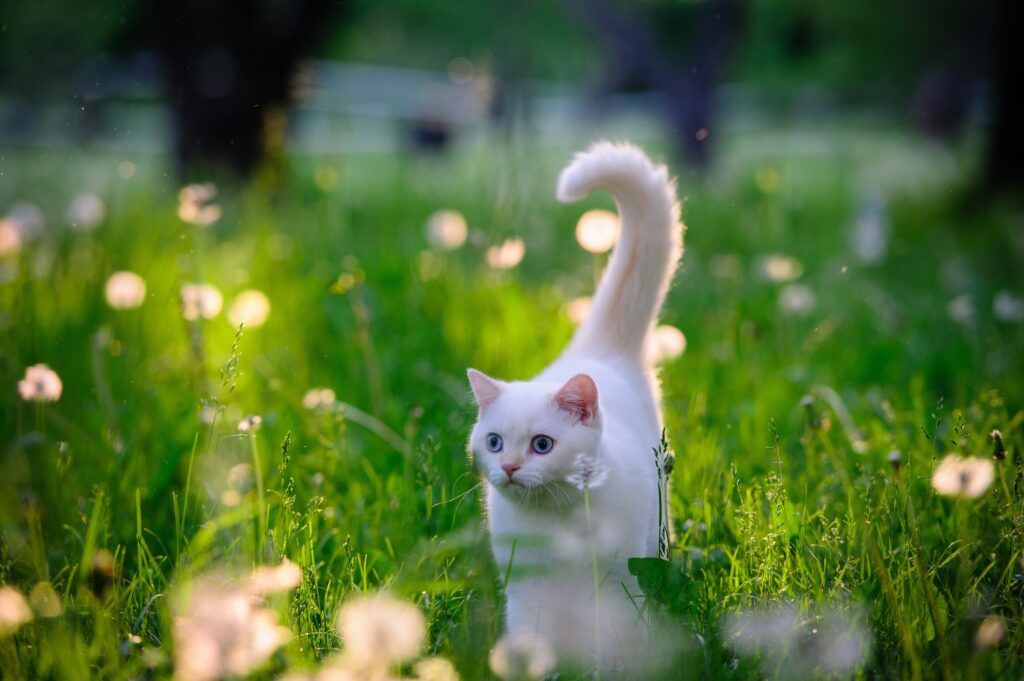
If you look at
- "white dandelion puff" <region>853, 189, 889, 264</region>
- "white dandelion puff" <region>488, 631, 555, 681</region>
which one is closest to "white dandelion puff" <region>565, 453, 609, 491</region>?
"white dandelion puff" <region>488, 631, 555, 681</region>

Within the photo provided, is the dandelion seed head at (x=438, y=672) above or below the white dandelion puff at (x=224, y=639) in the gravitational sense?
below

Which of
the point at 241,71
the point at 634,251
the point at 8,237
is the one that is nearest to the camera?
the point at 634,251

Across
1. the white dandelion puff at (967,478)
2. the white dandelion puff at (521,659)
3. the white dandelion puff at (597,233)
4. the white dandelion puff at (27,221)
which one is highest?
the white dandelion puff at (597,233)

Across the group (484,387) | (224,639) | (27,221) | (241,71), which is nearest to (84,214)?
(27,221)

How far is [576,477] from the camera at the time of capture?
5.41 feet

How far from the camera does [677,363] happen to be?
321cm

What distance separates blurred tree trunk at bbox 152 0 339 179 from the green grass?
122 centimetres

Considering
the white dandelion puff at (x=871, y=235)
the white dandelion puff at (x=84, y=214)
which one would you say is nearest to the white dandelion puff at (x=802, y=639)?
the white dandelion puff at (x=84, y=214)

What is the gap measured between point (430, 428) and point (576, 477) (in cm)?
99

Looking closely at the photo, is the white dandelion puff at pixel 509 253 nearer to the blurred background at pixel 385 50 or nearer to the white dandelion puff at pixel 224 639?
the blurred background at pixel 385 50

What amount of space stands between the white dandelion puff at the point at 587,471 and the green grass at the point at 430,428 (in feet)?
0.71

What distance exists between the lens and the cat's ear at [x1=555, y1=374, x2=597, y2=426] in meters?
1.72

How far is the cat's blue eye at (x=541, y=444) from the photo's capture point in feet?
5.83

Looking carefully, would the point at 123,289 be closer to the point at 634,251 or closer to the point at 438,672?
the point at 634,251
